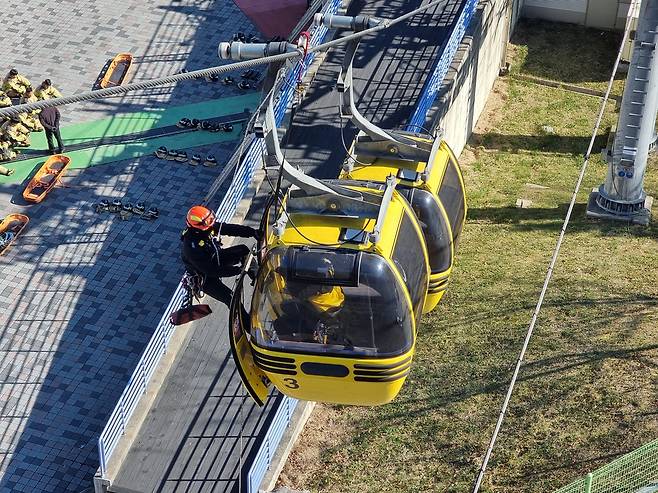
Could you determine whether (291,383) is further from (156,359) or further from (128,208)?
(128,208)

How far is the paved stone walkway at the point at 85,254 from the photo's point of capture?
1820cm

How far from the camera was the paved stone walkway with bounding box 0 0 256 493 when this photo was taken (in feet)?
59.7

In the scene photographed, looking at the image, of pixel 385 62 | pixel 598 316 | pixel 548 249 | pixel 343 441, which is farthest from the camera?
pixel 385 62

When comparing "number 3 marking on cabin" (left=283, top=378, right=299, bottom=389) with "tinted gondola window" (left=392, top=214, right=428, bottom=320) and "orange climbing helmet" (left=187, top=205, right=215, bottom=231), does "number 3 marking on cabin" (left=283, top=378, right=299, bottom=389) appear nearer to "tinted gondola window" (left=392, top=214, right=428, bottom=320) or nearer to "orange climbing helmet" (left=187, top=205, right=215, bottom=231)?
"tinted gondola window" (left=392, top=214, right=428, bottom=320)

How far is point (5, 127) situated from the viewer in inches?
907

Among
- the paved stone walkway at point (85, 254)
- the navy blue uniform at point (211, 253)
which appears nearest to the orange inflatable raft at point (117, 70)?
the paved stone walkway at point (85, 254)

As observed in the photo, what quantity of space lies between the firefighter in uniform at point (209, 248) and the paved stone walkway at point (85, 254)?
4.18 m

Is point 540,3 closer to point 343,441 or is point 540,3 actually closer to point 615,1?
point 615,1

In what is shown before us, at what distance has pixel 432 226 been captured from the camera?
599 inches

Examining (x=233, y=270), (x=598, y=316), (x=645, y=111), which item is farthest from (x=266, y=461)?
(x=645, y=111)

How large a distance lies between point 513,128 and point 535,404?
8554 mm

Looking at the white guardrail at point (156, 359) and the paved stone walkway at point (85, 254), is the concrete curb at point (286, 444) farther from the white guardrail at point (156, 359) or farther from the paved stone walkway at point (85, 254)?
the paved stone walkway at point (85, 254)

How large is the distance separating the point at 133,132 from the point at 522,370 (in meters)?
9.28

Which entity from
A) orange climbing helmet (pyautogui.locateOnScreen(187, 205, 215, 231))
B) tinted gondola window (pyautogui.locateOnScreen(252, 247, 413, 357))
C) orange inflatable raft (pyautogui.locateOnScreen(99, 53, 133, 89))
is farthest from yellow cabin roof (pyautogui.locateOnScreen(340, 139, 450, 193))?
orange inflatable raft (pyautogui.locateOnScreen(99, 53, 133, 89))
